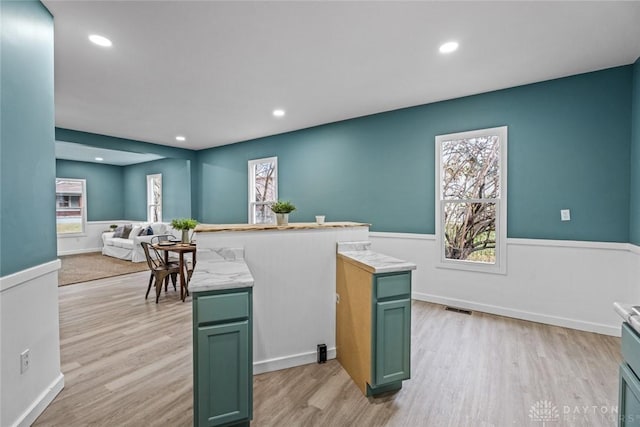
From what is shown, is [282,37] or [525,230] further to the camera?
[525,230]

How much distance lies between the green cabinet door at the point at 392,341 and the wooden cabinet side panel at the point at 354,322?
0.06 m

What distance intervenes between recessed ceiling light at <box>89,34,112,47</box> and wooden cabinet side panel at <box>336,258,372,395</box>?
8.77 ft

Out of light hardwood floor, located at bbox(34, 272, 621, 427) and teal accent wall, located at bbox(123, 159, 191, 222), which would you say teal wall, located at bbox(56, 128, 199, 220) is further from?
light hardwood floor, located at bbox(34, 272, 621, 427)

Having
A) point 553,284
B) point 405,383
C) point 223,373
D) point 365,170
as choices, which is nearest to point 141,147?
point 365,170

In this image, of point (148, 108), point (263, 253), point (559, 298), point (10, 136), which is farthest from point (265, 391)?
point (148, 108)

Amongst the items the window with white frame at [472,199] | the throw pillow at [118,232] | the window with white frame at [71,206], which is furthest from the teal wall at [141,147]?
the window with white frame at [472,199]

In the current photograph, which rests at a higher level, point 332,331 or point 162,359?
point 332,331

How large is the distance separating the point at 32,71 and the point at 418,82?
3301 millimetres

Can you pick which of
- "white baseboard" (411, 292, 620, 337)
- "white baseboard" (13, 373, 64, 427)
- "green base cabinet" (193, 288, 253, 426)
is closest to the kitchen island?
"green base cabinet" (193, 288, 253, 426)

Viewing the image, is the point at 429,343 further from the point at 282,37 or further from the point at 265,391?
the point at 282,37

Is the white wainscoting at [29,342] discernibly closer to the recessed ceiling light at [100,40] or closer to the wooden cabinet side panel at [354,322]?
the recessed ceiling light at [100,40]

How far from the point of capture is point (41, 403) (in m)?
1.85

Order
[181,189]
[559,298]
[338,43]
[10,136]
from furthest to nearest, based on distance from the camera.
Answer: [181,189] → [559,298] → [338,43] → [10,136]

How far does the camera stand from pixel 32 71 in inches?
71.1
